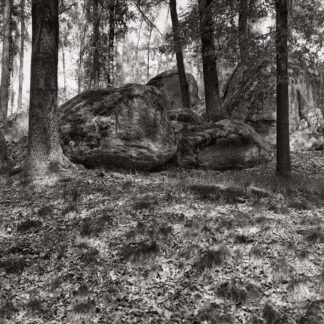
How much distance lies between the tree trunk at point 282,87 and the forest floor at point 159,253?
1.58 metres

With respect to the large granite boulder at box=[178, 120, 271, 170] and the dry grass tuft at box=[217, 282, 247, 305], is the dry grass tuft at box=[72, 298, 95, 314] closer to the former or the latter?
the dry grass tuft at box=[217, 282, 247, 305]

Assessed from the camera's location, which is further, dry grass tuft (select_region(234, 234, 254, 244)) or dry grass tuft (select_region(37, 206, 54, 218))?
dry grass tuft (select_region(37, 206, 54, 218))

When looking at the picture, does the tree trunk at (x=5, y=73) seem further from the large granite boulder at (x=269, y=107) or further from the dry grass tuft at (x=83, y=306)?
the dry grass tuft at (x=83, y=306)

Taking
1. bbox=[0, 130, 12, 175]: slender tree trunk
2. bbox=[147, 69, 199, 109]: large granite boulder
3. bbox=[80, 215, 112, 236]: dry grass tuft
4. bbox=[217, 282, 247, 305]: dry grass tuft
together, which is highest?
bbox=[147, 69, 199, 109]: large granite boulder

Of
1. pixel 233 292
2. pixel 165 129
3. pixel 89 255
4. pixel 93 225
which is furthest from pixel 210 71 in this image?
pixel 233 292

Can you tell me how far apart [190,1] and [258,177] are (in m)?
9.78

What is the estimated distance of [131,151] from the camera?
417 inches

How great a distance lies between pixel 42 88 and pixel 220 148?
20.0 ft

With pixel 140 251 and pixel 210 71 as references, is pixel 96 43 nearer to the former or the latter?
pixel 210 71

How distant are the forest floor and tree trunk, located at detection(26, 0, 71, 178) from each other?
2.32 feet

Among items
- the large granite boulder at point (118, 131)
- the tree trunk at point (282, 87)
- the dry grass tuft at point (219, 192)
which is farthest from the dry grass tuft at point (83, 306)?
the tree trunk at point (282, 87)

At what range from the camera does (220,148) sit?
1235 centimetres

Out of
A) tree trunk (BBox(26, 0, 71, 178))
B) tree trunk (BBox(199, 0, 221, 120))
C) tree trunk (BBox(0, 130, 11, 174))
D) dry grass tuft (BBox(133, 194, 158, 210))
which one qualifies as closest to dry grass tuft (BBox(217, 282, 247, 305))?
dry grass tuft (BBox(133, 194, 158, 210))

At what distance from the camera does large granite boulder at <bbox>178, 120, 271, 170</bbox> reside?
39.7ft
